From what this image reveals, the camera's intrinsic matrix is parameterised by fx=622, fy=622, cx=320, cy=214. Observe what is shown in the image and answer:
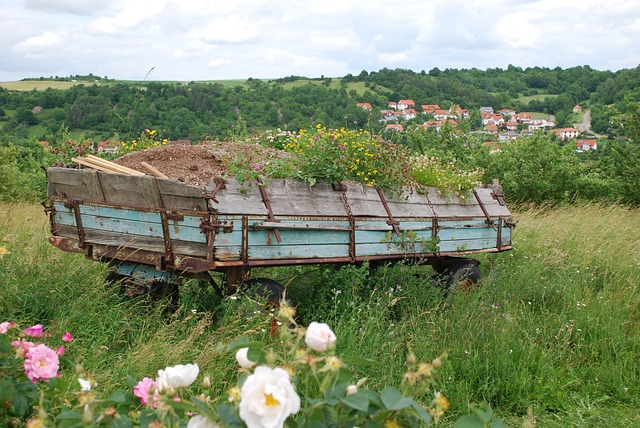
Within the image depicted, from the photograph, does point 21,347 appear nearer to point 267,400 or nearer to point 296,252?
point 267,400

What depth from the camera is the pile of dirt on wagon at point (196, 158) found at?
5258mm

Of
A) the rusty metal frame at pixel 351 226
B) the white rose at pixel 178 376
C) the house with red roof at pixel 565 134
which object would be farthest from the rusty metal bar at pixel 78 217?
the house with red roof at pixel 565 134

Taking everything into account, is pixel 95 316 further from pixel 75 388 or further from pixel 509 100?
pixel 509 100

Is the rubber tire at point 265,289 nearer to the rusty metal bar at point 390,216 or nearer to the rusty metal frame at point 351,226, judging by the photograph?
the rusty metal frame at point 351,226

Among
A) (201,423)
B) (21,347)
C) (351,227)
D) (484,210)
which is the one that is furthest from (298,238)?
(201,423)

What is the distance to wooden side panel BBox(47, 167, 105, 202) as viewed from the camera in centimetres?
524

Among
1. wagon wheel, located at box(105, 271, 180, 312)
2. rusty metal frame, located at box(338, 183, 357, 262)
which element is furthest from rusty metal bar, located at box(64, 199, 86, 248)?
rusty metal frame, located at box(338, 183, 357, 262)

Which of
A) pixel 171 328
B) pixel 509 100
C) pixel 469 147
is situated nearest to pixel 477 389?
pixel 171 328

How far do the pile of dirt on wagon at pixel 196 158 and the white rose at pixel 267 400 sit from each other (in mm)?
3419

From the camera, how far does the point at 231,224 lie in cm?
462

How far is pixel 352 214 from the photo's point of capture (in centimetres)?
548

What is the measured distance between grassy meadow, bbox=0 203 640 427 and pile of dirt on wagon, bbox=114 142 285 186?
99cm

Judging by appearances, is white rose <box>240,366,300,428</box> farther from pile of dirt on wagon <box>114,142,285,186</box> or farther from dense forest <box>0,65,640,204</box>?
dense forest <box>0,65,640,204</box>

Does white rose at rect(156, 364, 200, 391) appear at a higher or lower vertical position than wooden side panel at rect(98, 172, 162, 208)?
lower
